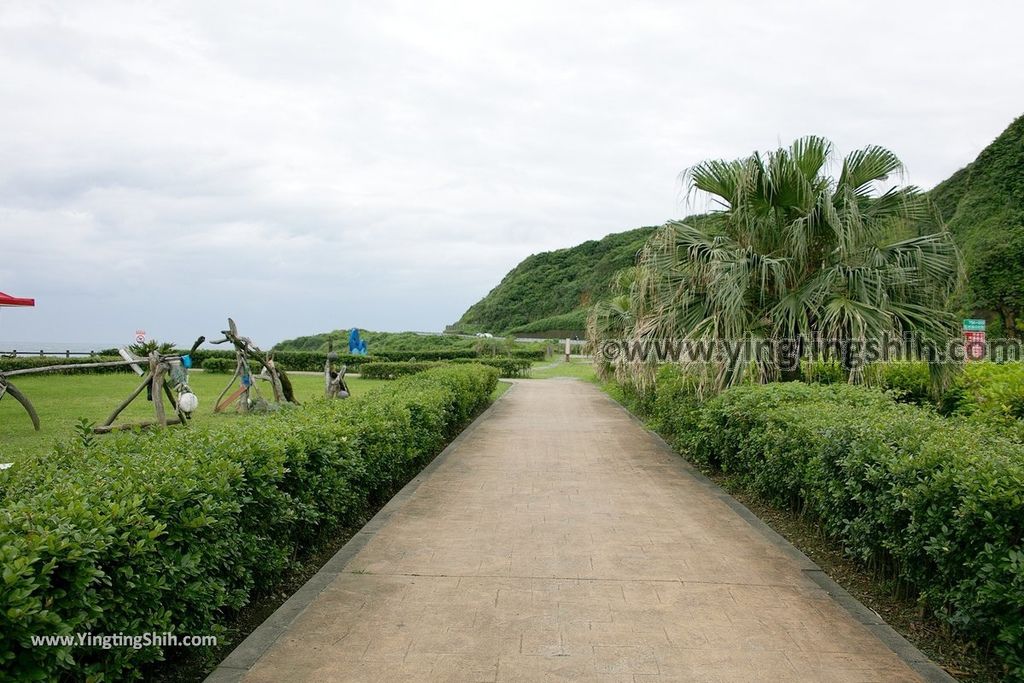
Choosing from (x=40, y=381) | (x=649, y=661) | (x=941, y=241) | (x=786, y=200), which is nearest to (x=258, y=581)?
(x=649, y=661)

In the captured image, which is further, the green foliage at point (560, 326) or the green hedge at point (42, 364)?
the green foliage at point (560, 326)

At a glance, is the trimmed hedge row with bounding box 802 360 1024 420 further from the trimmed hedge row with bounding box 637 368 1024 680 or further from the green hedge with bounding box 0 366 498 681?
the green hedge with bounding box 0 366 498 681

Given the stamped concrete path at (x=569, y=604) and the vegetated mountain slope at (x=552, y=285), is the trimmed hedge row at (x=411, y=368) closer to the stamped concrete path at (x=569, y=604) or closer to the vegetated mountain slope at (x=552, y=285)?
the stamped concrete path at (x=569, y=604)

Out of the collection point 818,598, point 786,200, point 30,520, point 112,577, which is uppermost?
point 786,200

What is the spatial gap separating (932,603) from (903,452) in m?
0.79

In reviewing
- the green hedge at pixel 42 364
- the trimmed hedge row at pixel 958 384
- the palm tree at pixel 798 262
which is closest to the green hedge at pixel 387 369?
the green hedge at pixel 42 364

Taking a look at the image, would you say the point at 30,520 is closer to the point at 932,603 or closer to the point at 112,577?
the point at 112,577

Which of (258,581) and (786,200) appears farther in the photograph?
(786,200)

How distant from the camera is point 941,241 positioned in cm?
860

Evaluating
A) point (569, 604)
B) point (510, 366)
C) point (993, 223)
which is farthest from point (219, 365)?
point (993, 223)

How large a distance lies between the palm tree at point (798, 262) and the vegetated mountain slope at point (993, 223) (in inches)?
657

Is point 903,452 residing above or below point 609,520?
above

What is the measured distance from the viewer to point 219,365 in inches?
1257

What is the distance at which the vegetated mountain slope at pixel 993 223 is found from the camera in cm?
2859
